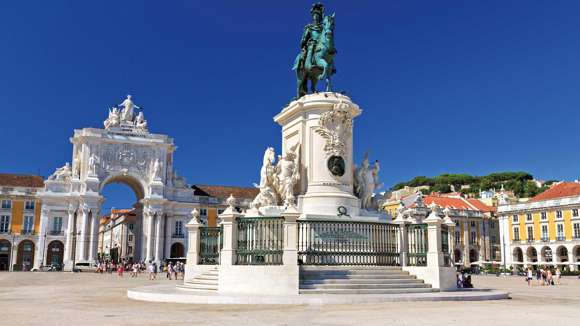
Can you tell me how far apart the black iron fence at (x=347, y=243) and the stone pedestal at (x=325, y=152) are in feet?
3.48

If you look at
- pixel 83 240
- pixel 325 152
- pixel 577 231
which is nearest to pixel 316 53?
pixel 325 152

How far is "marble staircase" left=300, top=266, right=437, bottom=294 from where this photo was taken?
45.8 ft

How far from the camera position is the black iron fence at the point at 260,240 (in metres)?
14.7

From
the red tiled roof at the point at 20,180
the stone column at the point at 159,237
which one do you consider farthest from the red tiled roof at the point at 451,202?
the red tiled roof at the point at 20,180

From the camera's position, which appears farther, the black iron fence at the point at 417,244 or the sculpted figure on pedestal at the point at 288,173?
Answer: the sculpted figure on pedestal at the point at 288,173

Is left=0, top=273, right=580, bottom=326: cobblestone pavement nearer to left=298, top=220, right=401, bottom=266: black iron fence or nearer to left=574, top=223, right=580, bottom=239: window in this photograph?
left=298, top=220, right=401, bottom=266: black iron fence

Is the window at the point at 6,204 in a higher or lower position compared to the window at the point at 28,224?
higher

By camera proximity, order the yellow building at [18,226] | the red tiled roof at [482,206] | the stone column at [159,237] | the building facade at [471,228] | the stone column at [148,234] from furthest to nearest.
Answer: the red tiled roof at [482,206]
the building facade at [471,228]
the stone column at [159,237]
the stone column at [148,234]
the yellow building at [18,226]

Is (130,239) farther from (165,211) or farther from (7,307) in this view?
(7,307)

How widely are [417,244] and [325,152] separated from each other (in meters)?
3.94

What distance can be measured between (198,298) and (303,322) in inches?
173

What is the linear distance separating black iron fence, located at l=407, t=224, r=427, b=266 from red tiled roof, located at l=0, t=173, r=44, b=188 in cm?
6297

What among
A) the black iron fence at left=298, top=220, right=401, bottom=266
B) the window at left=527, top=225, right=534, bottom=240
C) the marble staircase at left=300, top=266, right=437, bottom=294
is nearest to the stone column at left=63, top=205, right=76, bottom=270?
the black iron fence at left=298, top=220, right=401, bottom=266

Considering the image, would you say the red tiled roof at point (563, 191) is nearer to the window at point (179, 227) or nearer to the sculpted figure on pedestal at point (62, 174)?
the window at point (179, 227)
